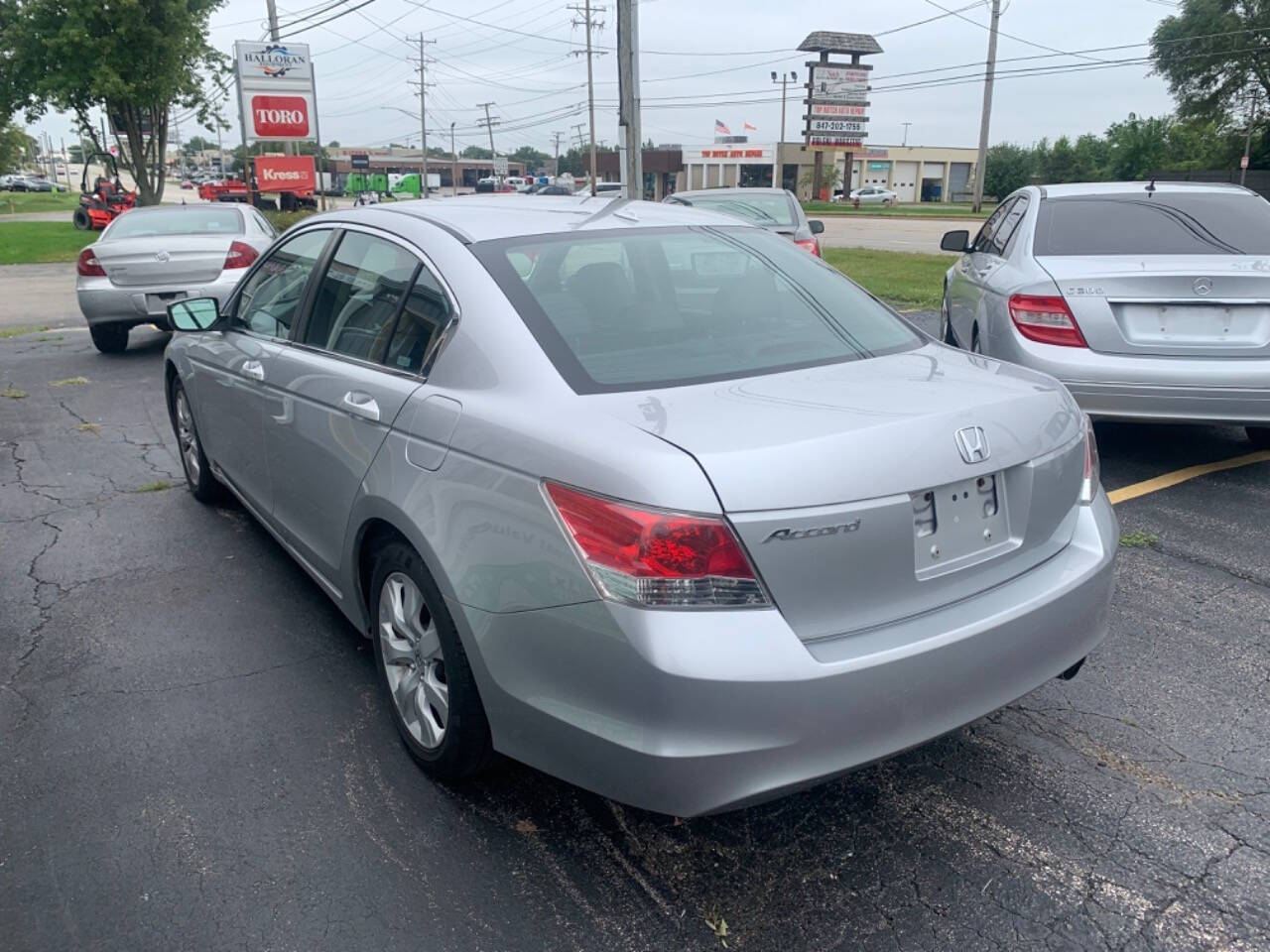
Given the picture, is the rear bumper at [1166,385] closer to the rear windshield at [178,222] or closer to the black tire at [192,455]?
the black tire at [192,455]

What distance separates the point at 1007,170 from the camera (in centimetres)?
7719

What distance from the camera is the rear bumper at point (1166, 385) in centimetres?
534

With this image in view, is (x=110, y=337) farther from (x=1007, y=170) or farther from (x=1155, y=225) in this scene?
(x=1007, y=170)

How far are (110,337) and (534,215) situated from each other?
891 centimetres

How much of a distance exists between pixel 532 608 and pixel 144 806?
146cm

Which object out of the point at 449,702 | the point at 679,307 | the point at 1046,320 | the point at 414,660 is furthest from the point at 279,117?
the point at 449,702

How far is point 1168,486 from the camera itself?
5.75m

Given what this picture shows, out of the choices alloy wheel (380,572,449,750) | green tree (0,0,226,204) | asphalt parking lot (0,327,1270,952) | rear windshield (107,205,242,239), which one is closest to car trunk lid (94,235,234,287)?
rear windshield (107,205,242,239)

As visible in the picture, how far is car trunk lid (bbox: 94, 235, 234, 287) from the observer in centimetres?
1010

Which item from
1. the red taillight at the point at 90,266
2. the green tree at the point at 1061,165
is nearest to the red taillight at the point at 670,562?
the red taillight at the point at 90,266

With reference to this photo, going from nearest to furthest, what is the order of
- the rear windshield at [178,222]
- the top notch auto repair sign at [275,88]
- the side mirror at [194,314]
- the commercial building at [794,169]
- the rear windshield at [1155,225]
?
the side mirror at [194,314]
the rear windshield at [1155,225]
the rear windshield at [178,222]
the top notch auto repair sign at [275,88]
the commercial building at [794,169]

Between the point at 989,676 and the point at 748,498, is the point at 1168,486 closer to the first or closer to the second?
the point at 989,676

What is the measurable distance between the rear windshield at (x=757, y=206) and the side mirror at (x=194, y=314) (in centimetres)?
811

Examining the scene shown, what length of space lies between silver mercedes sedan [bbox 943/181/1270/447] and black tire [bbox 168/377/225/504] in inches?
173
